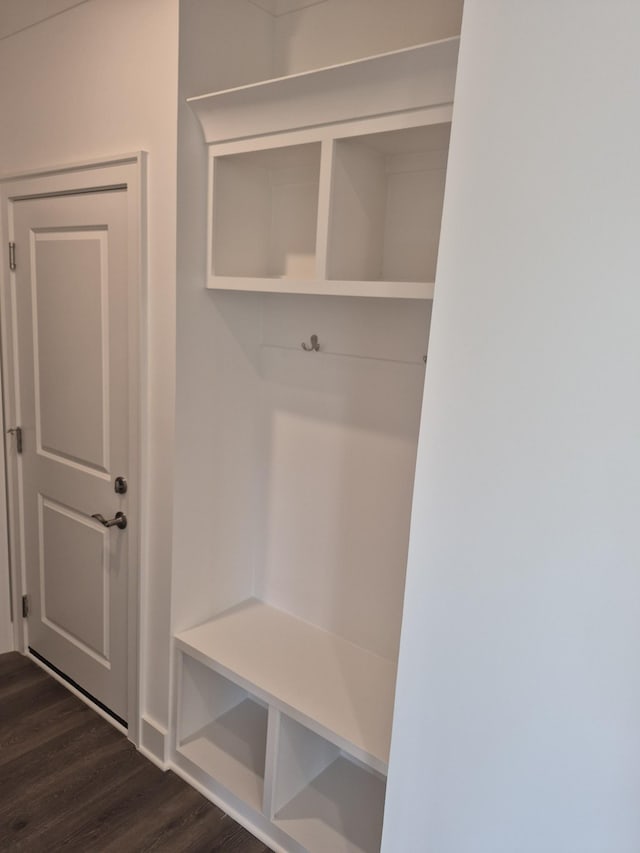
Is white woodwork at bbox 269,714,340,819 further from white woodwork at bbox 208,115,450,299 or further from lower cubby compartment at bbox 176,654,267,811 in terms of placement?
white woodwork at bbox 208,115,450,299

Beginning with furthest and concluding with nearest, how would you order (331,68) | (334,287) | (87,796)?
(87,796) < (334,287) < (331,68)

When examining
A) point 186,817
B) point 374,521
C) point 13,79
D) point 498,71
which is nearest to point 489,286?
point 498,71

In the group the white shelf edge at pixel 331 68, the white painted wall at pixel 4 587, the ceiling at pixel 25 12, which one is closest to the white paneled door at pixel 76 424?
the white painted wall at pixel 4 587

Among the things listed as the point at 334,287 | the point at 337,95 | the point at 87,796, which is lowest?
the point at 87,796

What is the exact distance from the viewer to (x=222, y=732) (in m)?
2.24

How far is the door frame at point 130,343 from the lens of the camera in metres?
1.96

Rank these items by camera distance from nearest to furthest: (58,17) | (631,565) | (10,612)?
(631,565) → (58,17) → (10,612)

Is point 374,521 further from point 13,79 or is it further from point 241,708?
point 13,79

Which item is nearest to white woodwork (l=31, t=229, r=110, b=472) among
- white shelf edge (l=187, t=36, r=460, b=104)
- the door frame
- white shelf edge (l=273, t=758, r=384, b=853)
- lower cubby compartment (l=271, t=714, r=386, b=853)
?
the door frame

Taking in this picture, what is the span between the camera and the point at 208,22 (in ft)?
→ 5.94

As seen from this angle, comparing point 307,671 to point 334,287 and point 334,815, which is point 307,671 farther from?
point 334,287

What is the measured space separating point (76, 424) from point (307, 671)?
1249 mm

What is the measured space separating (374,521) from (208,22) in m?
1.59

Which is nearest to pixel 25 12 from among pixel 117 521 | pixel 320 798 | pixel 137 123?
pixel 137 123
